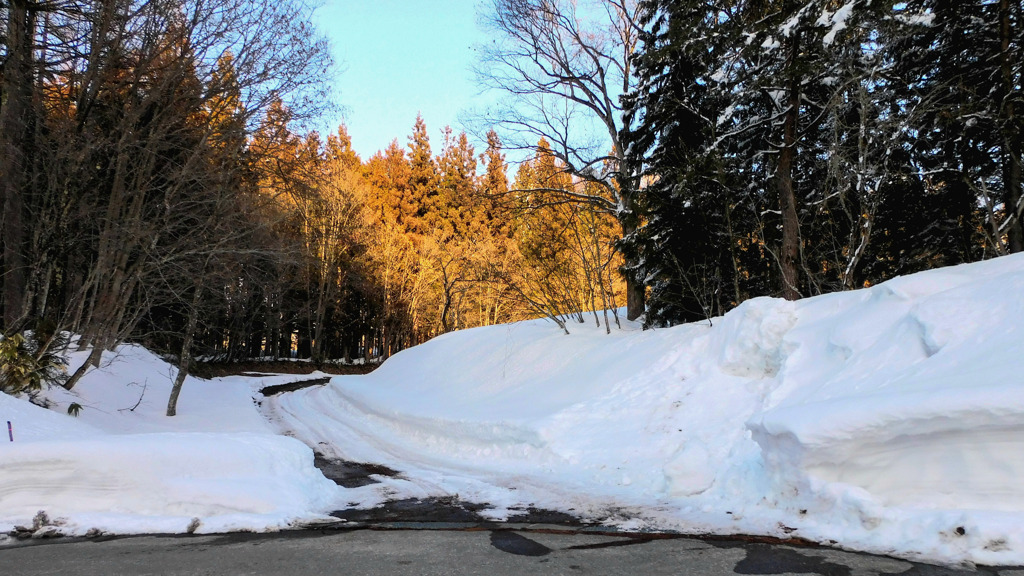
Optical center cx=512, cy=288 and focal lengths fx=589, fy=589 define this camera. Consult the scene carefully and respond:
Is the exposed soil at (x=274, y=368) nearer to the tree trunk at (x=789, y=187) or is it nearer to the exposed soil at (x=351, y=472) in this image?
the exposed soil at (x=351, y=472)

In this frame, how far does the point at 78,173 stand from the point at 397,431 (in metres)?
8.22

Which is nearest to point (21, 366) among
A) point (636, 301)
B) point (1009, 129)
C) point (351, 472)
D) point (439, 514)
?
point (351, 472)

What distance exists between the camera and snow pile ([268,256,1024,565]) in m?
4.61

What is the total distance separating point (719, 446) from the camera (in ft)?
23.5

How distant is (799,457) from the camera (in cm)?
535

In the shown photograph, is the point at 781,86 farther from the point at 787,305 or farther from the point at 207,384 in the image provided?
the point at 207,384

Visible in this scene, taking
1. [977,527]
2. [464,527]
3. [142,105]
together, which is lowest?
[464,527]

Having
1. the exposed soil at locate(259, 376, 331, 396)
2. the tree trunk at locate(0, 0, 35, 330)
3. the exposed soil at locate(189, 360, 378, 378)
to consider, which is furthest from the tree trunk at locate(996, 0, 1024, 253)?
the exposed soil at locate(189, 360, 378, 378)

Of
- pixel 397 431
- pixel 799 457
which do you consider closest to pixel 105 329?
pixel 397 431

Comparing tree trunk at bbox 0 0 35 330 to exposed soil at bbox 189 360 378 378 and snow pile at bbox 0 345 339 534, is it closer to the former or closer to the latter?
snow pile at bbox 0 345 339 534

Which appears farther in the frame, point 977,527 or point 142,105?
point 142,105

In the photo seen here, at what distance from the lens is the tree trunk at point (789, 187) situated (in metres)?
11.9

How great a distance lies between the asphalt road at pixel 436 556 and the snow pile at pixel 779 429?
0.53m

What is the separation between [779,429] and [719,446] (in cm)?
170
